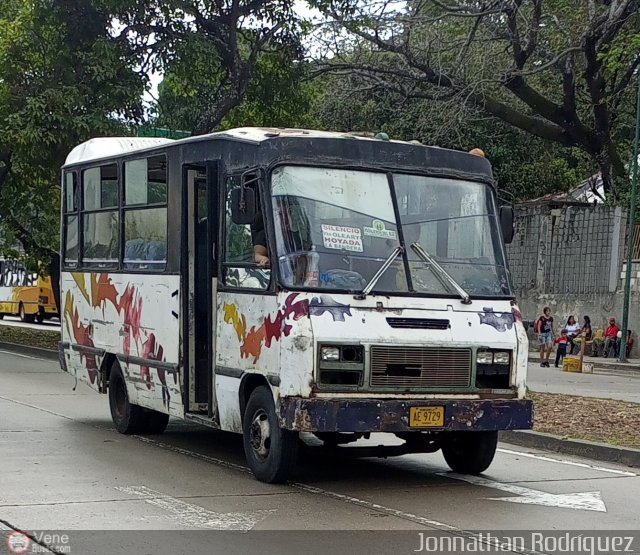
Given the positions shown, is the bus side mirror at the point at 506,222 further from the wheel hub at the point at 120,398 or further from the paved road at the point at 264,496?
the wheel hub at the point at 120,398

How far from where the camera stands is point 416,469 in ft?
35.3

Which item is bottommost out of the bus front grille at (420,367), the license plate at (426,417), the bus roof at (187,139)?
the license plate at (426,417)

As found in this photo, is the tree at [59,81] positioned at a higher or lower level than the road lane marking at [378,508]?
higher

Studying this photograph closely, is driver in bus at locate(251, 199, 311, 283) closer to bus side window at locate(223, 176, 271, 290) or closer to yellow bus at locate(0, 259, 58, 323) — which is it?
bus side window at locate(223, 176, 271, 290)

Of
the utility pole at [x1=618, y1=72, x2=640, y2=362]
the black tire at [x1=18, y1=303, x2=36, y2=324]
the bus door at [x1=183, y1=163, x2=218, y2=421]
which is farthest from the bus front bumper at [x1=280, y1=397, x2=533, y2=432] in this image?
the black tire at [x1=18, y1=303, x2=36, y2=324]

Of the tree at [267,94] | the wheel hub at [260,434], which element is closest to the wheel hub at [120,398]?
the wheel hub at [260,434]

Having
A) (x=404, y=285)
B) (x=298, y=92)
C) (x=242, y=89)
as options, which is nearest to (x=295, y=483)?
(x=404, y=285)

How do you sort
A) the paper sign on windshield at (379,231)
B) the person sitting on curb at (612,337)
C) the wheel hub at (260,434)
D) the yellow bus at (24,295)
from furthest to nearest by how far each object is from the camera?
the yellow bus at (24,295) < the person sitting on curb at (612,337) < the paper sign on windshield at (379,231) < the wheel hub at (260,434)

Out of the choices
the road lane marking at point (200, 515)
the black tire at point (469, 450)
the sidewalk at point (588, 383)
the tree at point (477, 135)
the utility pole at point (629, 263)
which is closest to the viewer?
the road lane marking at point (200, 515)

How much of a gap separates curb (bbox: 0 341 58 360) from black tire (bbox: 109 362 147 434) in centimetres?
1212

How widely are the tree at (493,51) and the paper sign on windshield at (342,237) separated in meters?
15.2

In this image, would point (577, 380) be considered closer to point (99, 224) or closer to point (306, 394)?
point (99, 224)

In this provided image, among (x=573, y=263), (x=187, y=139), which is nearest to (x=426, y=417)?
(x=187, y=139)

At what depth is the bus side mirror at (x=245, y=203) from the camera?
376 inches
